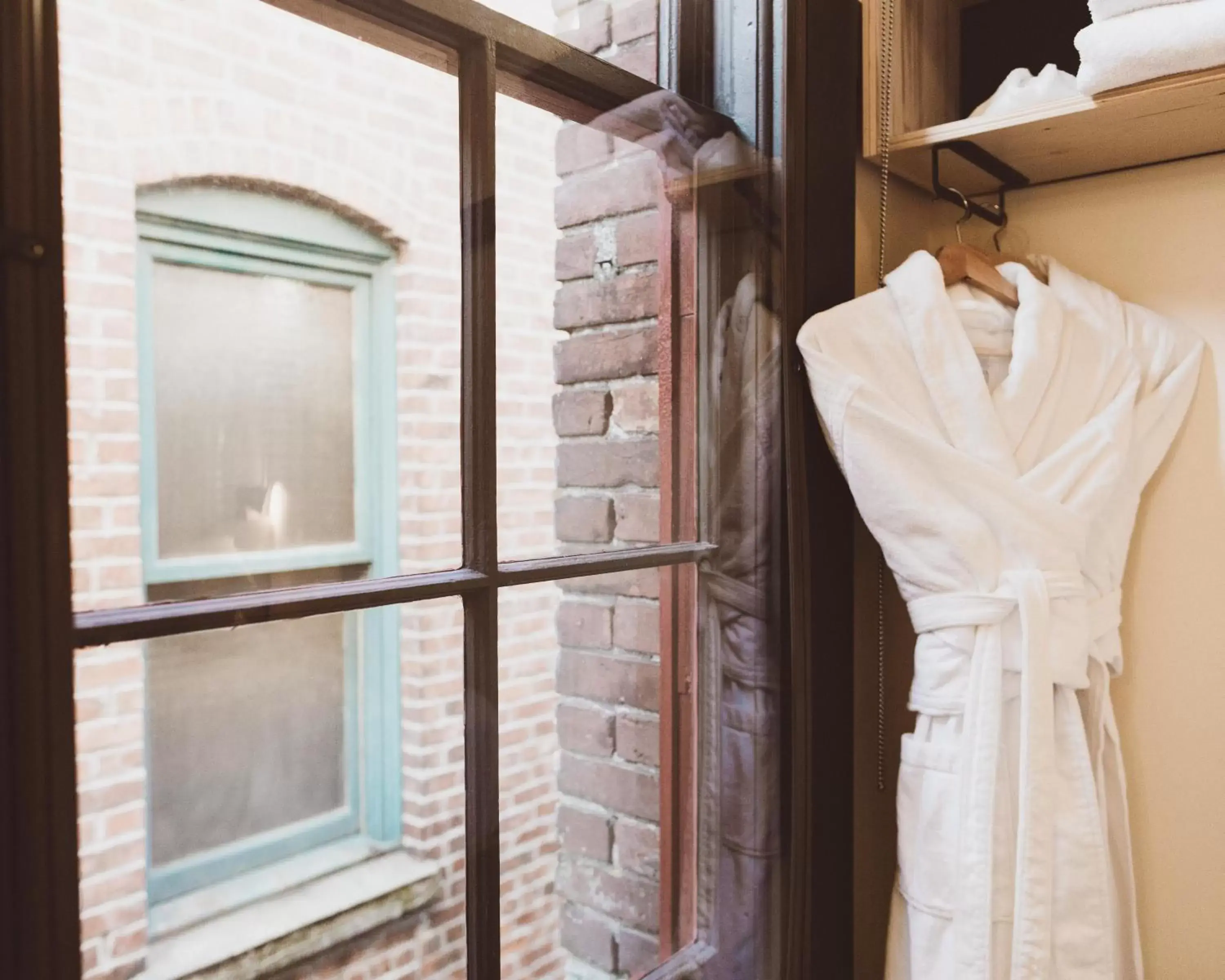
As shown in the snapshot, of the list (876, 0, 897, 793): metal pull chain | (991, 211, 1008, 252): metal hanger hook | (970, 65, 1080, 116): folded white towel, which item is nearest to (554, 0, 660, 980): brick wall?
(876, 0, 897, 793): metal pull chain

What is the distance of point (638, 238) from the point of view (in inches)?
44.3

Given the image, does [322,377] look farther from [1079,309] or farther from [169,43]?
[1079,309]

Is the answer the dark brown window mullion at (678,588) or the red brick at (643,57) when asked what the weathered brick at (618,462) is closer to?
the dark brown window mullion at (678,588)

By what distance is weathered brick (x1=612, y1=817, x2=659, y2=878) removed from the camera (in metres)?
1.15

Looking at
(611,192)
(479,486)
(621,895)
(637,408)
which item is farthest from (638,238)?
(621,895)

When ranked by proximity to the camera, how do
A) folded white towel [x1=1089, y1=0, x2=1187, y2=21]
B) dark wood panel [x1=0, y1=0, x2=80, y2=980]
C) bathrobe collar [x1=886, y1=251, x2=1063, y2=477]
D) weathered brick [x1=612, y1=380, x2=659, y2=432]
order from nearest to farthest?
dark wood panel [x1=0, y1=0, x2=80, y2=980]
folded white towel [x1=1089, y1=0, x2=1187, y2=21]
bathrobe collar [x1=886, y1=251, x2=1063, y2=477]
weathered brick [x1=612, y1=380, x2=659, y2=432]

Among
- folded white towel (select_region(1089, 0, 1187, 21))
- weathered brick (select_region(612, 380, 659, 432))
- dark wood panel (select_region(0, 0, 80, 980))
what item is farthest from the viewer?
weathered brick (select_region(612, 380, 659, 432))

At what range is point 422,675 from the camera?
2.85 ft

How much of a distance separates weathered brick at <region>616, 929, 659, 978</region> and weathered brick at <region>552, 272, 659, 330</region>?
29.8 inches

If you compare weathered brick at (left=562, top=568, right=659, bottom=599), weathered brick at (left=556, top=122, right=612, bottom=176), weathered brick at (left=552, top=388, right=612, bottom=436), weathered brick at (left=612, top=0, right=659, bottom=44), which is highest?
weathered brick at (left=612, top=0, right=659, bottom=44)

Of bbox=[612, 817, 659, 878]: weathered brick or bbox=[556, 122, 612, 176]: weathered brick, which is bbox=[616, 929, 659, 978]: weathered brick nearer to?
bbox=[612, 817, 659, 878]: weathered brick

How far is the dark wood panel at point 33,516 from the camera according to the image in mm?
525

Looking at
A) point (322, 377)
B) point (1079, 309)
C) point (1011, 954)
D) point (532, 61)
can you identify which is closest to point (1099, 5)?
point (1079, 309)

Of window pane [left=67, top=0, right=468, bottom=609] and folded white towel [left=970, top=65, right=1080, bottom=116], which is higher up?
folded white towel [left=970, top=65, right=1080, bottom=116]
